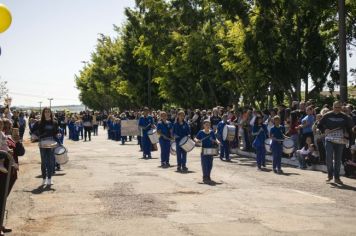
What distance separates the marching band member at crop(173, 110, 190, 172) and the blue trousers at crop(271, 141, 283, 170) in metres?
2.47

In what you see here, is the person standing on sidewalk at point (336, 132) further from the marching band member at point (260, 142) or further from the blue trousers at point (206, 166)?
the marching band member at point (260, 142)

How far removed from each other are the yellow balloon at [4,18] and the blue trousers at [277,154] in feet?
29.5

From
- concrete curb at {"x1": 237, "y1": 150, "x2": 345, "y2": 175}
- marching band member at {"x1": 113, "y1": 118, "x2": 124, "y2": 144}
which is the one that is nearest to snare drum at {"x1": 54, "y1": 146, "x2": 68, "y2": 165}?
concrete curb at {"x1": 237, "y1": 150, "x2": 345, "y2": 175}

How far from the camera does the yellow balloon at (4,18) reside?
9.10 metres

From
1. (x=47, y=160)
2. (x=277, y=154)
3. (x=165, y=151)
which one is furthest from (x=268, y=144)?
(x=47, y=160)

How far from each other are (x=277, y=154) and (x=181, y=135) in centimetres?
278

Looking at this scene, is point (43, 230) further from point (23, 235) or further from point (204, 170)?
point (204, 170)

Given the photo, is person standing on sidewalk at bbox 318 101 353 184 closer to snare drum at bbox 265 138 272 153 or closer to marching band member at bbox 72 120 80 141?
snare drum at bbox 265 138 272 153

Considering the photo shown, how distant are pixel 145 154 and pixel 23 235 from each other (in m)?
13.0

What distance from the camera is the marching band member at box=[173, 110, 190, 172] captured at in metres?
16.4

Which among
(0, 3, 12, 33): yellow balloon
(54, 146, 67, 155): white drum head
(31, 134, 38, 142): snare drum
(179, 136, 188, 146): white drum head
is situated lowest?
(54, 146, 67, 155): white drum head

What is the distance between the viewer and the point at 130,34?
53000 mm

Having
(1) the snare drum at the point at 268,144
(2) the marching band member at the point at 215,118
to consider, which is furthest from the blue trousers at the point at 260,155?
(2) the marching band member at the point at 215,118

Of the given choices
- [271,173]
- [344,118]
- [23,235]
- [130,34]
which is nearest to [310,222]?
[23,235]
